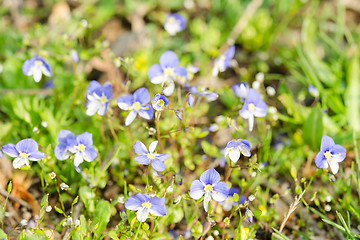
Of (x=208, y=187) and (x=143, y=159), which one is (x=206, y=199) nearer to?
(x=208, y=187)

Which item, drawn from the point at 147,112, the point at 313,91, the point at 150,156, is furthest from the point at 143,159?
the point at 313,91

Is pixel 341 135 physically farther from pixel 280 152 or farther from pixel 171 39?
pixel 171 39

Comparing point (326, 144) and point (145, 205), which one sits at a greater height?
point (326, 144)

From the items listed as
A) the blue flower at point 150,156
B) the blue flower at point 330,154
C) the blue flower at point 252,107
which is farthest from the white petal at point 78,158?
the blue flower at point 330,154

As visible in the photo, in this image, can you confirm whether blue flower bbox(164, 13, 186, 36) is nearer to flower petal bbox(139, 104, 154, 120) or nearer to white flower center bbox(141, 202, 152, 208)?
flower petal bbox(139, 104, 154, 120)

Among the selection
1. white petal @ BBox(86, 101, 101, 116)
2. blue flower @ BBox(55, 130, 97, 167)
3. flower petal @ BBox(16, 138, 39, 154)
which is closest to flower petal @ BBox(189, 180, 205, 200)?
blue flower @ BBox(55, 130, 97, 167)

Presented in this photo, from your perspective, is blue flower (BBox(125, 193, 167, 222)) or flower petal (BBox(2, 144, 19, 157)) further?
flower petal (BBox(2, 144, 19, 157))

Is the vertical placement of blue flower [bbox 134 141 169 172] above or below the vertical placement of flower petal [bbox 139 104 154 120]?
below

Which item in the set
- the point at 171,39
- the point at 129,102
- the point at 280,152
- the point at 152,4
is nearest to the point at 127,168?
the point at 129,102

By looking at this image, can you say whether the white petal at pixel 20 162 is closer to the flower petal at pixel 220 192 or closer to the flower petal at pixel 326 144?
the flower petal at pixel 220 192
